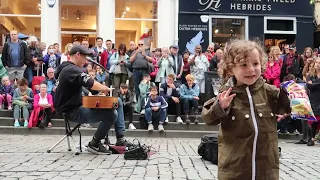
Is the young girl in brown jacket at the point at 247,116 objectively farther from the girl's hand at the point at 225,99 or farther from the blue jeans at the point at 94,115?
the blue jeans at the point at 94,115

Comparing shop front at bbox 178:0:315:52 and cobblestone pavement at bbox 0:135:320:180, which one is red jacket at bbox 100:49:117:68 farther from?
cobblestone pavement at bbox 0:135:320:180

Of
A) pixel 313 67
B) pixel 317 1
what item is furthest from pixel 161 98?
pixel 317 1

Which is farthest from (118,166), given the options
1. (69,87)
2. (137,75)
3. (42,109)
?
(137,75)

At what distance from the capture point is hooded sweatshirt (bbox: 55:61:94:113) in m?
7.37

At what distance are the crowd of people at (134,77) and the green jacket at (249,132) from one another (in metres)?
8.93

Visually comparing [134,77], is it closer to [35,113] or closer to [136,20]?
[35,113]

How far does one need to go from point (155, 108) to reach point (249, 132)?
30.3ft

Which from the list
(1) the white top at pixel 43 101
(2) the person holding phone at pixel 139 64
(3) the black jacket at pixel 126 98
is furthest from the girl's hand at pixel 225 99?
(2) the person holding phone at pixel 139 64

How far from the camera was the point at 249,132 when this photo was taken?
3.09m

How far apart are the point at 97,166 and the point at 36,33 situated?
12869 mm

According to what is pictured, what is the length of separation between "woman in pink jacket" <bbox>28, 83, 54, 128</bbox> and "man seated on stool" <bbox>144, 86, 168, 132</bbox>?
264cm

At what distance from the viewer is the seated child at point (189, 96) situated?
1291 centimetres

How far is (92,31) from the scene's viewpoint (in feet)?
62.7

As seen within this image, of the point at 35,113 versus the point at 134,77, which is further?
the point at 134,77
